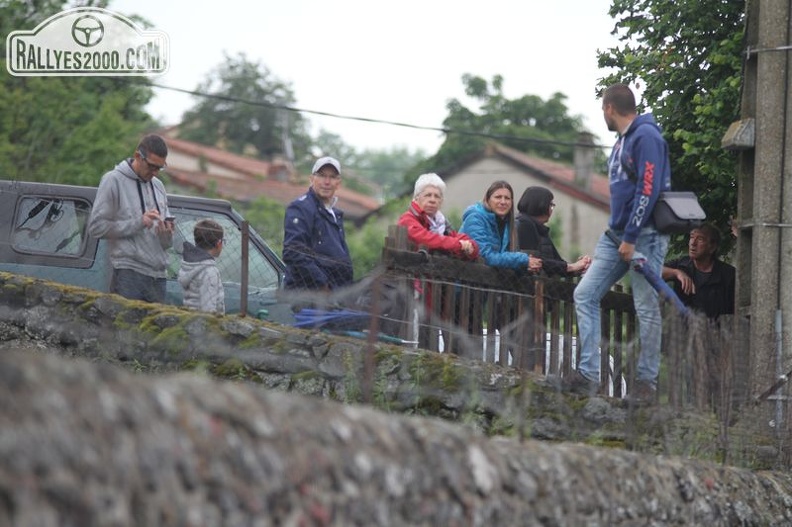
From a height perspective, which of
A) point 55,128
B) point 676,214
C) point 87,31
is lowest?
point 676,214

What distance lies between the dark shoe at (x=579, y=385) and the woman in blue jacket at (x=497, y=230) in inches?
40.4

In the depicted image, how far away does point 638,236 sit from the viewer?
9.14 meters

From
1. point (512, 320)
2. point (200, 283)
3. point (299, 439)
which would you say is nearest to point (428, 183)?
point (512, 320)

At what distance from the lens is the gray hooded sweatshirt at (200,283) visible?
10.3 meters

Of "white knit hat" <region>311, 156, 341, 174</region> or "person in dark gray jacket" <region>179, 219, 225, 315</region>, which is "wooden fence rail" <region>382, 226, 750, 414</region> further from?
"person in dark gray jacket" <region>179, 219, 225, 315</region>

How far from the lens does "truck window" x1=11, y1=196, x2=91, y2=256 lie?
1134cm

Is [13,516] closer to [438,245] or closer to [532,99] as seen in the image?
[438,245]

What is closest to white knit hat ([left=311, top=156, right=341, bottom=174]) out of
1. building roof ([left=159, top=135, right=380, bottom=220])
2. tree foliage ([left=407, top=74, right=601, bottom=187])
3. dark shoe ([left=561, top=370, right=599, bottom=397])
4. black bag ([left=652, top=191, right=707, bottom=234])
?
dark shoe ([left=561, top=370, right=599, bottom=397])

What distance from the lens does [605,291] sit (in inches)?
376

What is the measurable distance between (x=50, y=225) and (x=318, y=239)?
91.9 inches

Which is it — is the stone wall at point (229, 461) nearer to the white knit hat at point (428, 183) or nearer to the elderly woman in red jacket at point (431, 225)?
the elderly woman in red jacket at point (431, 225)

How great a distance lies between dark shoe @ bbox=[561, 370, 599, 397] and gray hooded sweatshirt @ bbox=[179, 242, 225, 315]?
2.51 metres

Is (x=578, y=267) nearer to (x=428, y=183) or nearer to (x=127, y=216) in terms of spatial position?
(x=428, y=183)

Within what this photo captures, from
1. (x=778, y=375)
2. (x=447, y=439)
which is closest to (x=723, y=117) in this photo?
(x=778, y=375)
